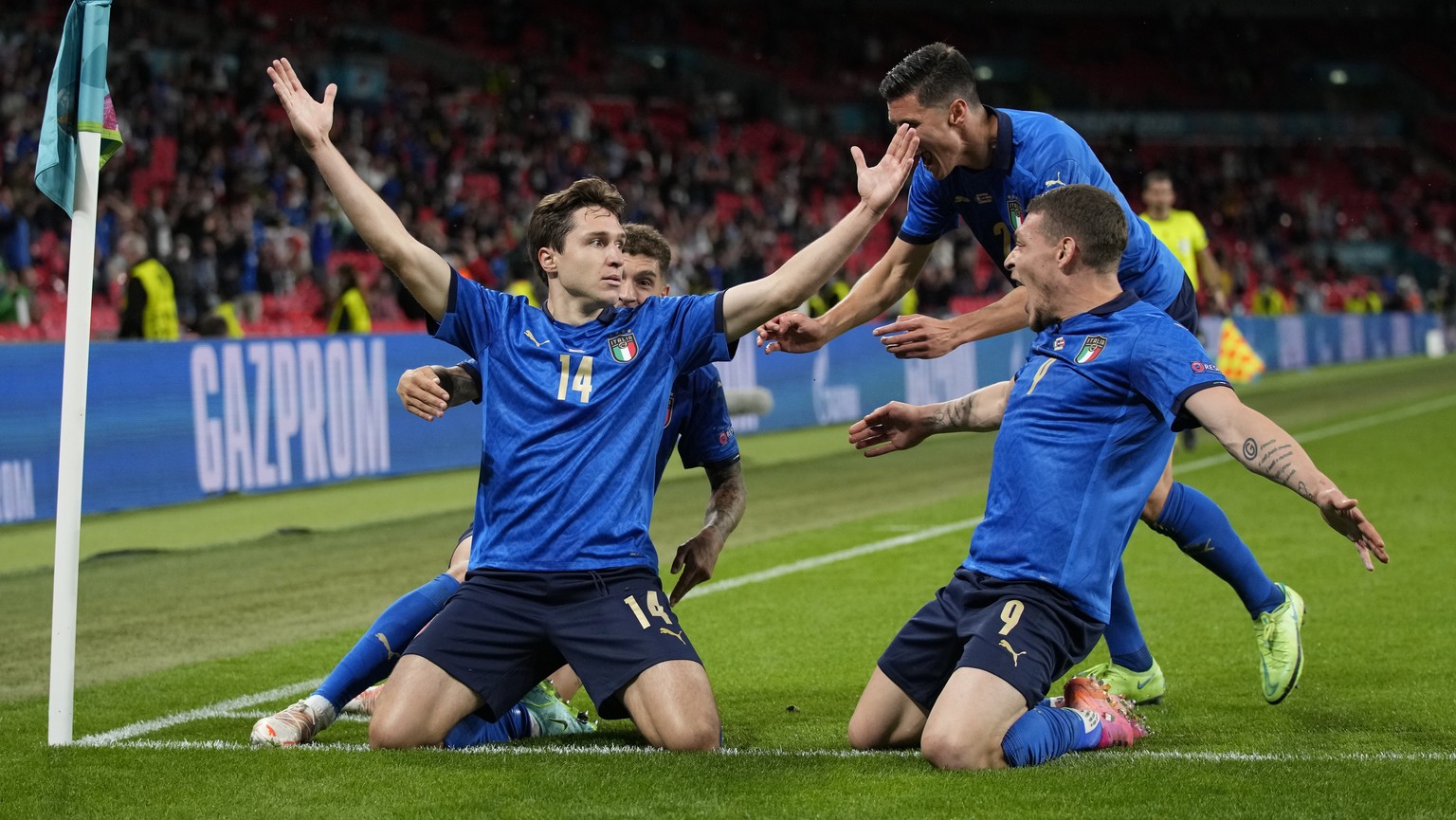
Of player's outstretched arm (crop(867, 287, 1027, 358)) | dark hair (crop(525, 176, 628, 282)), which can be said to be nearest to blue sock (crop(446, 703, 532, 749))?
dark hair (crop(525, 176, 628, 282))

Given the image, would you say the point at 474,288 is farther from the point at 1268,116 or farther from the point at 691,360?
the point at 1268,116

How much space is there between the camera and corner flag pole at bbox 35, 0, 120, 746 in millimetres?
4941

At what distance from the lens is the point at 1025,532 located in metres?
4.91

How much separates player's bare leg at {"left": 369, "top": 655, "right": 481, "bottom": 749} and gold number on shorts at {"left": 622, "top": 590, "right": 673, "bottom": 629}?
0.52 meters

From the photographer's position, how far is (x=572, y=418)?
5105mm

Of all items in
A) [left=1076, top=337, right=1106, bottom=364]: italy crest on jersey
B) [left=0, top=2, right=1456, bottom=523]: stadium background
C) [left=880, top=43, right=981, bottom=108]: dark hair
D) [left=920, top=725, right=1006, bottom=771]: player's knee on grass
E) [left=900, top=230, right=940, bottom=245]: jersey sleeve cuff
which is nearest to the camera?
[left=920, top=725, right=1006, bottom=771]: player's knee on grass

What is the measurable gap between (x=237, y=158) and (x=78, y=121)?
18992mm

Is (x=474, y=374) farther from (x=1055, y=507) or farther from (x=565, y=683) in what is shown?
(x=1055, y=507)

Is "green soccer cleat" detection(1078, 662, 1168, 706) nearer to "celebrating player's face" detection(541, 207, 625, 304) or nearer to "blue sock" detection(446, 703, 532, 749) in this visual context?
"blue sock" detection(446, 703, 532, 749)

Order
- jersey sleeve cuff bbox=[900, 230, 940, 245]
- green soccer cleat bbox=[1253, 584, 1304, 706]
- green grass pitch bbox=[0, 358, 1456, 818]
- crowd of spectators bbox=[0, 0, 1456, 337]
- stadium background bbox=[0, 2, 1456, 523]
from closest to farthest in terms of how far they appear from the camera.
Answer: green grass pitch bbox=[0, 358, 1456, 818]
green soccer cleat bbox=[1253, 584, 1304, 706]
jersey sleeve cuff bbox=[900, 230, 940, 245]
stadium background bbox=[0, 2, 1456, 523]
crowd of spectators bbox=[0, 0, 1456, 337]

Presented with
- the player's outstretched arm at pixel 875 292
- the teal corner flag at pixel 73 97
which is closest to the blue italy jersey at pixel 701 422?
the player's outstretched arm at pixel 875 292

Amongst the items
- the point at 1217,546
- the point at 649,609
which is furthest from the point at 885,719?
the point at 1217,546

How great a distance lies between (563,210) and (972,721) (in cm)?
198

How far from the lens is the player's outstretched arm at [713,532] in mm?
5363
